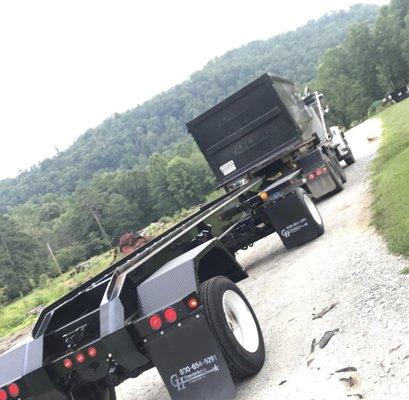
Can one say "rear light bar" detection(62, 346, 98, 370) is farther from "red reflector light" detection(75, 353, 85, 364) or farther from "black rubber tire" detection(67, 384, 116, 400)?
"black rubber tire" detection(67, 384, 116, 400)

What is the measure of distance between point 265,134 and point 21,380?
9469 millimetres

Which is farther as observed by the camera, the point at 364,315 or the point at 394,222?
the point at 394,222

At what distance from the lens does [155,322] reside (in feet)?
13.3

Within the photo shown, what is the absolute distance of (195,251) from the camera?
4.93 meters

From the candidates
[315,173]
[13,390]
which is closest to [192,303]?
[13,390]

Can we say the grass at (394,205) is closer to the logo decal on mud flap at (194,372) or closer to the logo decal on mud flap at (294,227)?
the logo decal on mud flap at (294,227)

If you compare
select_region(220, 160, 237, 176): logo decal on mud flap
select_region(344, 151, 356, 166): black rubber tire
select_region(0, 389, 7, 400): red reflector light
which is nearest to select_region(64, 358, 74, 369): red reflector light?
select_region(0, 389, 7, 400): red reflector light

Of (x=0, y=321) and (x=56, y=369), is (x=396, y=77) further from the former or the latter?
(x=56, y=369)

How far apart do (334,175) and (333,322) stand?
780 cm

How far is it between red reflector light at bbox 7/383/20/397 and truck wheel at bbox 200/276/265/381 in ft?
5.55

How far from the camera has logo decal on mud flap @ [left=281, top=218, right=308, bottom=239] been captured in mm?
8477

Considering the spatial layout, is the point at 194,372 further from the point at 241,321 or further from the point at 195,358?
the point at 241,321

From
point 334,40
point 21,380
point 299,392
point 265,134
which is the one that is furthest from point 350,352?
point 334,40

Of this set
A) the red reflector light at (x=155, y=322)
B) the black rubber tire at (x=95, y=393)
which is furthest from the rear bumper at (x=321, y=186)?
the red reflector light at (x=155, y=322)
